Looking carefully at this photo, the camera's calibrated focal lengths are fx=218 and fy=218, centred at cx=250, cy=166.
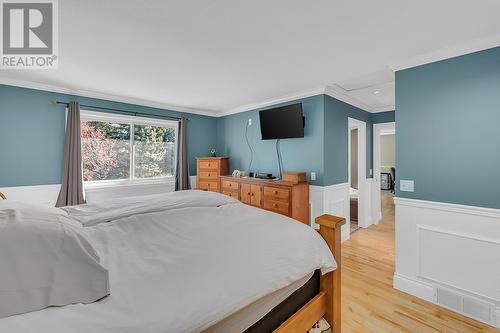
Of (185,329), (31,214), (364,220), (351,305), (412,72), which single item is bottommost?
(351,305)

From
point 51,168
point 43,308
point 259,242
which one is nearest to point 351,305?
point 259,242

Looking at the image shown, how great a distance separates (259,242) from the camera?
4.45 ft

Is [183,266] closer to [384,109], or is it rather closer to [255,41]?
[255,41]

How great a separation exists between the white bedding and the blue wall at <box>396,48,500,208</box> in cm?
159

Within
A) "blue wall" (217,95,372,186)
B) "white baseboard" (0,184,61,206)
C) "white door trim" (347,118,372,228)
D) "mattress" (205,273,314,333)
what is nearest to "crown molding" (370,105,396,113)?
"blue wall" (217,95,372,186)

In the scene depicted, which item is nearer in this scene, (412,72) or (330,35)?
(330,35)

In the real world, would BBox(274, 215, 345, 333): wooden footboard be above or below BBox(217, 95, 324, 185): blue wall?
below

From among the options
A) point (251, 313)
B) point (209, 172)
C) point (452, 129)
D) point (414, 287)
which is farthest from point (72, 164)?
point (452, 129)

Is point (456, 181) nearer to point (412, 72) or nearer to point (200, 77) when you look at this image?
point (412, 72)

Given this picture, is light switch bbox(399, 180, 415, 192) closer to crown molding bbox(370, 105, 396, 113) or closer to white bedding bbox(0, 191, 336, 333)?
white bedding bbox(0, 191, 336, 333)

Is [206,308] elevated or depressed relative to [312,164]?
depressed

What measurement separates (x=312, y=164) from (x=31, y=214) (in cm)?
322

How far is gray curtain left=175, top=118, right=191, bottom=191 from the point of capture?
452 centimetres

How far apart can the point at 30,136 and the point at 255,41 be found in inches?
135
